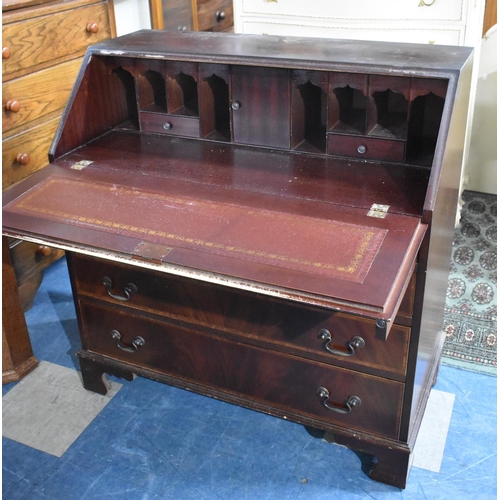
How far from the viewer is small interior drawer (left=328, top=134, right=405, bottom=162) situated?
1870 millimetres

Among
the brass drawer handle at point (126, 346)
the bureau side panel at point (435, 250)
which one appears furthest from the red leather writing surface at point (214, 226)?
the brass drawer handle at point (126, 346)

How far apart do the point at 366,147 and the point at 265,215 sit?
419 mm

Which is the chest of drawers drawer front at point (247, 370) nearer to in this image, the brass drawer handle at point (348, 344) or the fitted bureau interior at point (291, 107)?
the brass drawer handle at point (348, 344)

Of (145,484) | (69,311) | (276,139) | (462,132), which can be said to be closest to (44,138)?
(69,311)

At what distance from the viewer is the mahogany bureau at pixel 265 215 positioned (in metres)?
1.58

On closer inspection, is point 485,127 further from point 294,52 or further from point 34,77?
point 34,77

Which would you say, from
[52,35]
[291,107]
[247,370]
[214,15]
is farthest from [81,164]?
[214,15]

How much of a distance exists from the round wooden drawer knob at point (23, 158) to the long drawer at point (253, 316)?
0.75 meters

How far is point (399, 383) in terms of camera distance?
5.91ft

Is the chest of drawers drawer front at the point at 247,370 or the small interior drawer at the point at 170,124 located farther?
the small interior drawer at the point at 170,124

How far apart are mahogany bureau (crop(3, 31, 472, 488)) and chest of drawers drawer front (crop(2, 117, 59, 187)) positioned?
579mm

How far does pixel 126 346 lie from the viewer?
218 cm

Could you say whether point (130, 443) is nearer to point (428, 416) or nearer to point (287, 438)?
point (287, 438)

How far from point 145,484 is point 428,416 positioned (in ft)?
3.09
